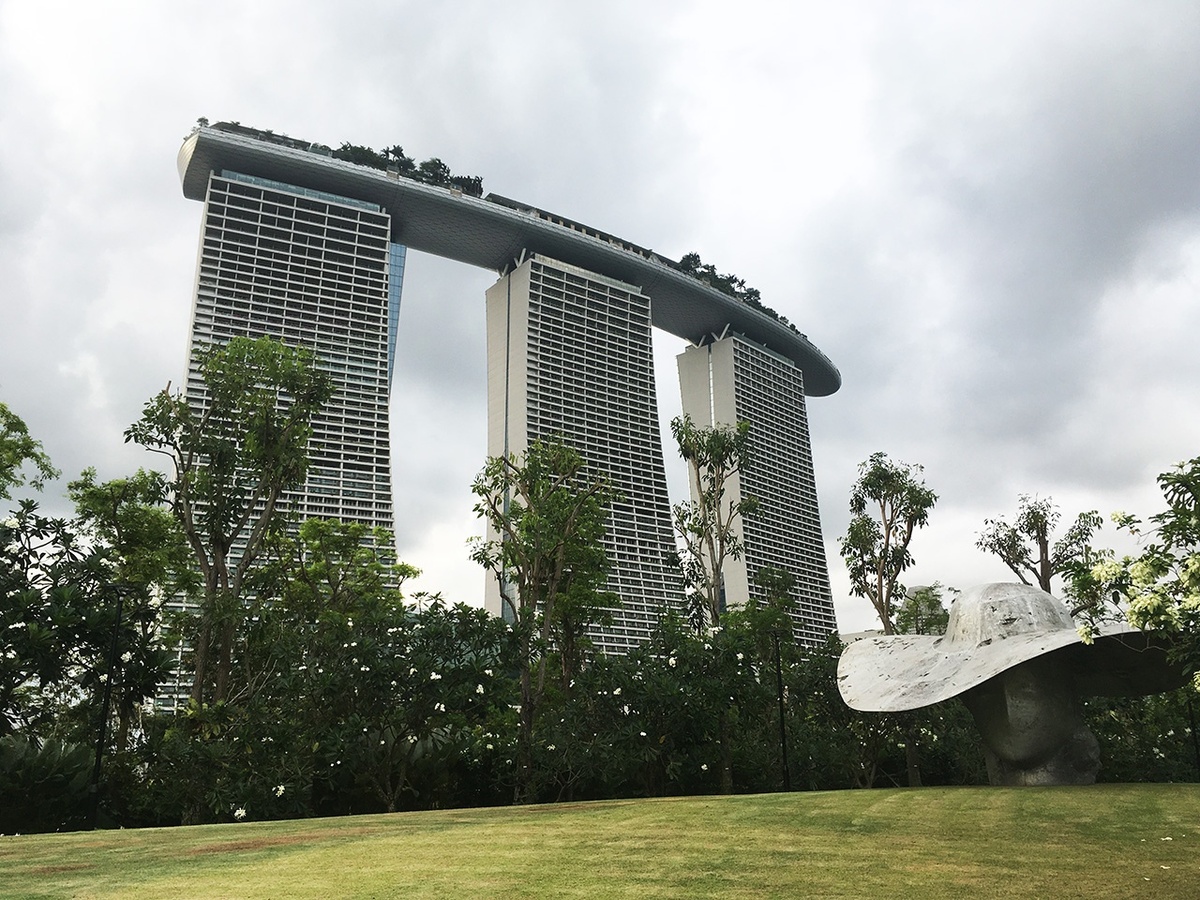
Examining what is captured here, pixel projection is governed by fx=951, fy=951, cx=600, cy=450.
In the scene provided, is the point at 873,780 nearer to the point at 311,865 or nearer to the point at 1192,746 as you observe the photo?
the point at 1192,746

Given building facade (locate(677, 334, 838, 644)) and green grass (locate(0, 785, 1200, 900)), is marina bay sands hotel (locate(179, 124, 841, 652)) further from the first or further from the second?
green grass (locate(0, 785, 1200, 900))

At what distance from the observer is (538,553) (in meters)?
23.5

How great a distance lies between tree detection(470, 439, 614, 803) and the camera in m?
21.2

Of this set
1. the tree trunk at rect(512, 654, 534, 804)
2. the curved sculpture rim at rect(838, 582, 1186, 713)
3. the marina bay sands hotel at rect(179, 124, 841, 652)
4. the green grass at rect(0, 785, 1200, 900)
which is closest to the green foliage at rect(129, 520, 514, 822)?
the tree trunk at rect(512, 654, 534, 804)

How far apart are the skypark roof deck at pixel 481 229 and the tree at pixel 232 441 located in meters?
44.8

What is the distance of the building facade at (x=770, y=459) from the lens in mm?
85438

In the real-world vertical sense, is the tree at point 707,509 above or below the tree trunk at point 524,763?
above

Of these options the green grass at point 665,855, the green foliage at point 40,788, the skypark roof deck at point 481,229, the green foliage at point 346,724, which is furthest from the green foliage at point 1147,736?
the skypark roof deck at point 481,229

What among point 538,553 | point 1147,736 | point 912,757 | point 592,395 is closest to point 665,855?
point 538,553

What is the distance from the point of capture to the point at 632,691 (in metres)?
20.2

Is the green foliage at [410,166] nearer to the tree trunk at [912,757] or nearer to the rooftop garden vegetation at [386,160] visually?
the rooftop garden vegetation at [386,160]

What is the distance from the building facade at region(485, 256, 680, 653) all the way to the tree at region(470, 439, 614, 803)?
37324mm

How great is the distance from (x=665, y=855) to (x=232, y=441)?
16.8 m

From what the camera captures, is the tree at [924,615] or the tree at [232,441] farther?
the tree at [924,615]
